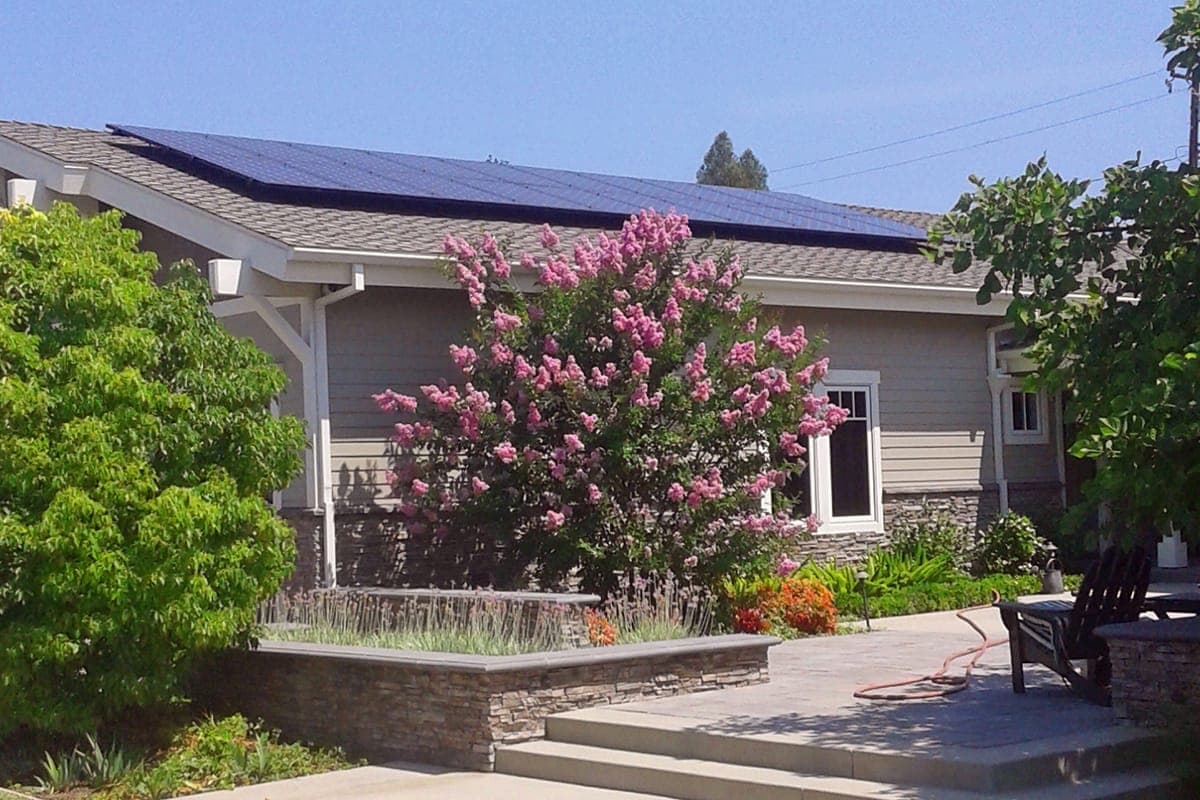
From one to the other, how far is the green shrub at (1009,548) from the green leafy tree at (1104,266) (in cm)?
983

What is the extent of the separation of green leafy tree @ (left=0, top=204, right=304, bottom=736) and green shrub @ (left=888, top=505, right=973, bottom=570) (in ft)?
29.9

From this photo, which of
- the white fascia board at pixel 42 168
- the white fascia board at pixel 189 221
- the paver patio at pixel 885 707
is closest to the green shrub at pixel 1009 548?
the paver patio at pixel 885 707

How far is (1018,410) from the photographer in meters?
20.1

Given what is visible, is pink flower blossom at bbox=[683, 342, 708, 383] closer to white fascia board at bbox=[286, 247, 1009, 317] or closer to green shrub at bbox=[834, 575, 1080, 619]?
white fascia board at bbox=[286, 247, 1009, 317]

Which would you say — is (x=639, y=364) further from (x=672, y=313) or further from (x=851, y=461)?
(x=851, y=461)

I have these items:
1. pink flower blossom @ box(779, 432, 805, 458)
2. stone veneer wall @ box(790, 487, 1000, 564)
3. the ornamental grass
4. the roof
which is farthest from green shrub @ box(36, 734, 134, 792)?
stone veneer wall @ box(790, 487, 1000, 564)

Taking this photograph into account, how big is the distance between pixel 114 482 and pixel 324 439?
3857 millimetres

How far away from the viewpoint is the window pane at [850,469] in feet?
58.7

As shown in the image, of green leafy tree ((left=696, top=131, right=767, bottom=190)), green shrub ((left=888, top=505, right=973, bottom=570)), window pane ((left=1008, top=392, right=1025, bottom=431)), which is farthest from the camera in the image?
green leafy tree ((left=696, top=131, right=767, bottom=190))

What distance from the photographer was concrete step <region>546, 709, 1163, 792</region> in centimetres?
815

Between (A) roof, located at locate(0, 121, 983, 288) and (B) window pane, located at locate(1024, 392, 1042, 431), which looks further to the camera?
(B) window pane, located at locate(1024, 392, 1042, 431)

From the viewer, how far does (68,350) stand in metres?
10.4

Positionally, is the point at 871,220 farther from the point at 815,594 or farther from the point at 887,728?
the point at 887,728

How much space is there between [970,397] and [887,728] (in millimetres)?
10572
